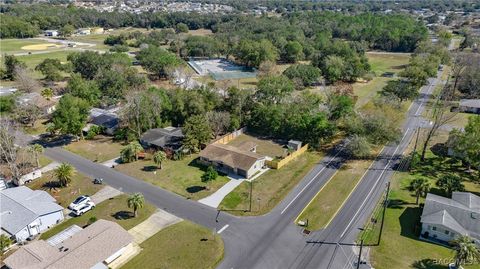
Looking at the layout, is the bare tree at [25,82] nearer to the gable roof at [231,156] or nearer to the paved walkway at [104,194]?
the paved walkway at [104,194]

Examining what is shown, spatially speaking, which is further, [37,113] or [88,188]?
[37,113]

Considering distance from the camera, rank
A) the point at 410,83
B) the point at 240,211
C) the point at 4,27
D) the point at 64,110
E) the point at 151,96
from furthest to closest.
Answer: the point at 4,27 < the point at 410,83 < the point at 151,96 < the point at 64,110 < the point at 240,211

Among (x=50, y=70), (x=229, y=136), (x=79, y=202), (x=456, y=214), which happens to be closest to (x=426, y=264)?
(x=456, y=214)

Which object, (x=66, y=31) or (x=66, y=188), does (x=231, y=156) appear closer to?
(x=66, y=188)

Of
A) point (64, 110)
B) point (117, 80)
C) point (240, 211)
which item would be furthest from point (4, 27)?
point (240, 211)

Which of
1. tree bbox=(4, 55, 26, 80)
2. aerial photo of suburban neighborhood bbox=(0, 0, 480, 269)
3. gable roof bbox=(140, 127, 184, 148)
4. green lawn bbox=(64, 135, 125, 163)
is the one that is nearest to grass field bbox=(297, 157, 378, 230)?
aerial photo of suburban neighborhood bbox=(0, 0, 480, 269)

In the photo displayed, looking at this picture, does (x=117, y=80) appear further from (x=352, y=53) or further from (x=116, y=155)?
(x=352, y=53)
